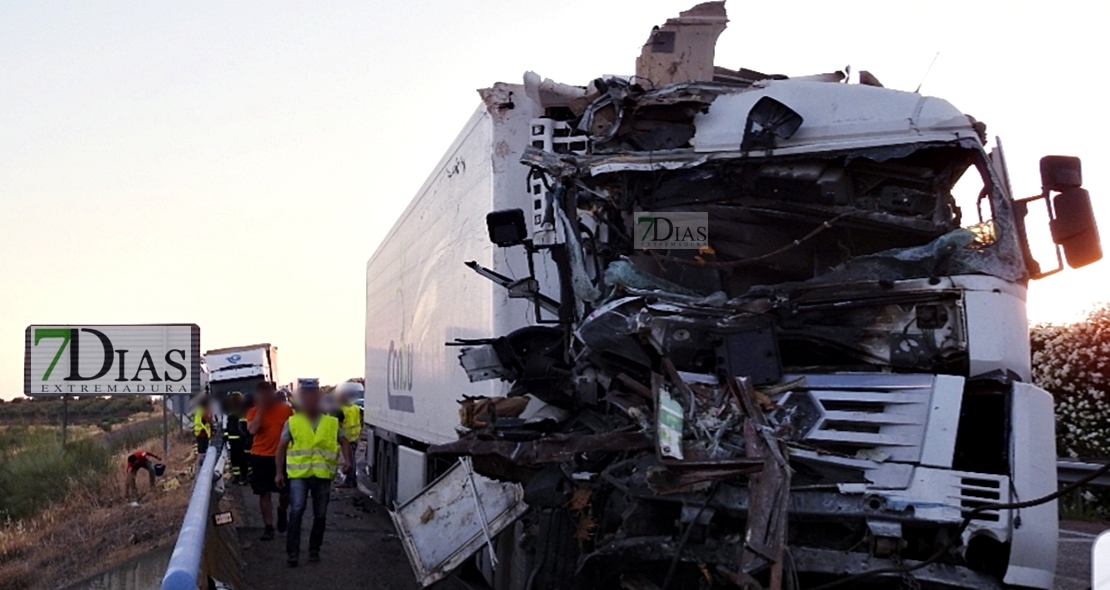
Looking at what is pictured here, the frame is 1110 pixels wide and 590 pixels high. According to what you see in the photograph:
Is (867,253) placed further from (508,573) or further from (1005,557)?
(508,573)

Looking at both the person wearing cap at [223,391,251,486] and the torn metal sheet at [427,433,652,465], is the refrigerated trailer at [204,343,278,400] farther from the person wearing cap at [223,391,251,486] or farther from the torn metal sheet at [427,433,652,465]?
the torn metal sheet at [427,433,652,465]

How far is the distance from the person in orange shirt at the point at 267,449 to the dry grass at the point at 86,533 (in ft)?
3.05

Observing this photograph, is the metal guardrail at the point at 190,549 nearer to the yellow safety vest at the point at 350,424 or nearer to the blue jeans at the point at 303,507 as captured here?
the blue jeans at the point at 303,507

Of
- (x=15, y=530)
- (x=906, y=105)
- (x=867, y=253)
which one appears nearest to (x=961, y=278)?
(x=867, y=253)

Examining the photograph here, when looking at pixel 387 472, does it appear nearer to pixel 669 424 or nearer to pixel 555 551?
pixel 555 551

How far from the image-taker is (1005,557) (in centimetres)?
532

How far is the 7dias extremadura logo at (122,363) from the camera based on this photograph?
733 inches

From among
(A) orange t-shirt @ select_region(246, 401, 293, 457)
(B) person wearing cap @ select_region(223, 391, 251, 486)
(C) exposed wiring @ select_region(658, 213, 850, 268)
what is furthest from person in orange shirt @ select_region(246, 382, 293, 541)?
(C) exposed wiring @ select_region(658, 213, 850, 268)

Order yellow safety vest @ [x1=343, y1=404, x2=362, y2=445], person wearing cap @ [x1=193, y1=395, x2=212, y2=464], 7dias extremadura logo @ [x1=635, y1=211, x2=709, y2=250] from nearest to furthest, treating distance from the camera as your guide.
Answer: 1. 7dias extremadura logo @ [x1=635, y1=211, x2=709, y2=250]
2. yellow safety vest @ [x1=343, y1=404, x2=362, y2=445]
3. person wearing cap @ [x1=193, y1=395, x2=212, y2=464]

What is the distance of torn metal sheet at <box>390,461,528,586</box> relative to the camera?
25.0 ft

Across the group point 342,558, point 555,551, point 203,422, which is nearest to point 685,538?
point 555,551

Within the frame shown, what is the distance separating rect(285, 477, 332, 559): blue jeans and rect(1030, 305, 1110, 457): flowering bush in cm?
949

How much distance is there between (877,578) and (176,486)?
15.8 metres

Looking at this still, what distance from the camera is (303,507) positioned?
10.7 metres
